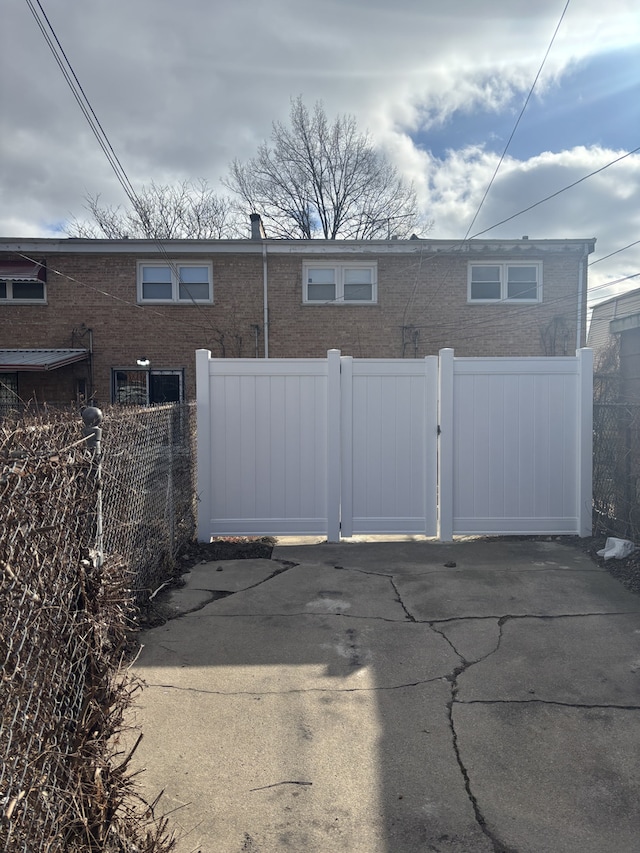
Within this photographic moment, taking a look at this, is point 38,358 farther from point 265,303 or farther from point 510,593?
point 510,593

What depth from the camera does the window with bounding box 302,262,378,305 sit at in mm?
15031

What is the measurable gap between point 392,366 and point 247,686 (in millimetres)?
4318

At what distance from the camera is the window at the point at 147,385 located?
595 inches

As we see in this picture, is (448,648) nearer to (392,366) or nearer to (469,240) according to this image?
(392,366)

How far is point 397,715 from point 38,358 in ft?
42.4

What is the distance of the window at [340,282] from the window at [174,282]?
Answer: 2480 millimetres

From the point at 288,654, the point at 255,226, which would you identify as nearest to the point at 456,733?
the point at 288,654

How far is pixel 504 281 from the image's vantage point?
15.1 m

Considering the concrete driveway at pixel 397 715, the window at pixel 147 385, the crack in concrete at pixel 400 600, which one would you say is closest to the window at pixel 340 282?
the window at pixel 147 385

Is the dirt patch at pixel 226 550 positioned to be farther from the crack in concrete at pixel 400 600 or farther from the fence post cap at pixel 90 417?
the fence post cap at pixel 90 417

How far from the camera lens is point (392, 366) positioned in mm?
7242

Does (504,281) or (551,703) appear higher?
(504,281)

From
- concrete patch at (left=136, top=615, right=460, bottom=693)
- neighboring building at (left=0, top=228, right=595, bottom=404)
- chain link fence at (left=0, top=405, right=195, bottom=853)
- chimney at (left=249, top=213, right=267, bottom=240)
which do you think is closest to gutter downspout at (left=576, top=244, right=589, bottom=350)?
neighboring building at (left=0, top=228, right=595, bottom=404)

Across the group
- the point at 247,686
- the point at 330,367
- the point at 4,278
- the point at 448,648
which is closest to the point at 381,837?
the point at 247,686
